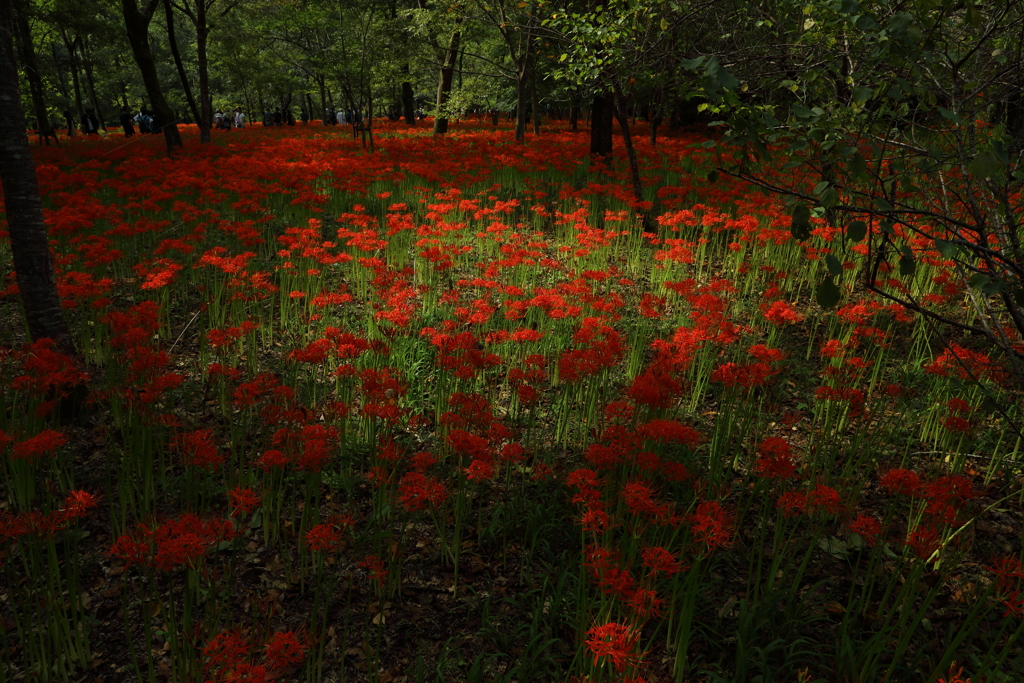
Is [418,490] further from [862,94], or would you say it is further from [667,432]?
[862,94]

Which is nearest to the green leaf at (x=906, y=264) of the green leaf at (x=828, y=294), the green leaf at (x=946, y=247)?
the green leaf at (x=946, y=247)

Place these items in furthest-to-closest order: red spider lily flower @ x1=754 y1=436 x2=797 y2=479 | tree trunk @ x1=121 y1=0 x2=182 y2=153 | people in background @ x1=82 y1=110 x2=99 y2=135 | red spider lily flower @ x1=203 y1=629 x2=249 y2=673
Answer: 1. people in background @ x1=82 y1=110 x2=99 y2=135
2. tree trunk @ x1=121 y1=0 x2=182 y2=153
3. red spider lily flower @ x1=754 y1=436 x2=797 y2=479
4. red spider lily flower @ x1=203 y1=629 x2=249 y2=673

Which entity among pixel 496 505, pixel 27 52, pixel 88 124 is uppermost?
pixel 27 52

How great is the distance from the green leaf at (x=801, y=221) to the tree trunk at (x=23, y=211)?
4.60 meters

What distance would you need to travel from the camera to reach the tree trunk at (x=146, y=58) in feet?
48.6

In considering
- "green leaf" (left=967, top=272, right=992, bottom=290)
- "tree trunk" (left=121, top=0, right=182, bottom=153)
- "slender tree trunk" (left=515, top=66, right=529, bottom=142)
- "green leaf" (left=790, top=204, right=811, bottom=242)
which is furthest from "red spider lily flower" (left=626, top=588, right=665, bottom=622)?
"tree trunk" (left=121, top=0, right=182, bottom=153)

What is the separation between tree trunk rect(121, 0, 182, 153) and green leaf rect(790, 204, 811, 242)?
1777cm

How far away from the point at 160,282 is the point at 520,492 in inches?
139

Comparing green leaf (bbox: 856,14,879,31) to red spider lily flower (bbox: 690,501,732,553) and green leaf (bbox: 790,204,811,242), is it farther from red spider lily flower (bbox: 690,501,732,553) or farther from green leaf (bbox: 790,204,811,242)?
red spider lily flower (bbox: 690,501,732,553)

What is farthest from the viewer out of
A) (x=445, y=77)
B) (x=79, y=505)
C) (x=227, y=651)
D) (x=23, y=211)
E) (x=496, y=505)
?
(x=445, y=77)

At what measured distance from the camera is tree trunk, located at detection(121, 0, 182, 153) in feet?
48.6

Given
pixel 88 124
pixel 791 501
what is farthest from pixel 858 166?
pixel 88 124

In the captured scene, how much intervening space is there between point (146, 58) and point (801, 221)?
1927 centimetres

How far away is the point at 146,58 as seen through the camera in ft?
49.8
